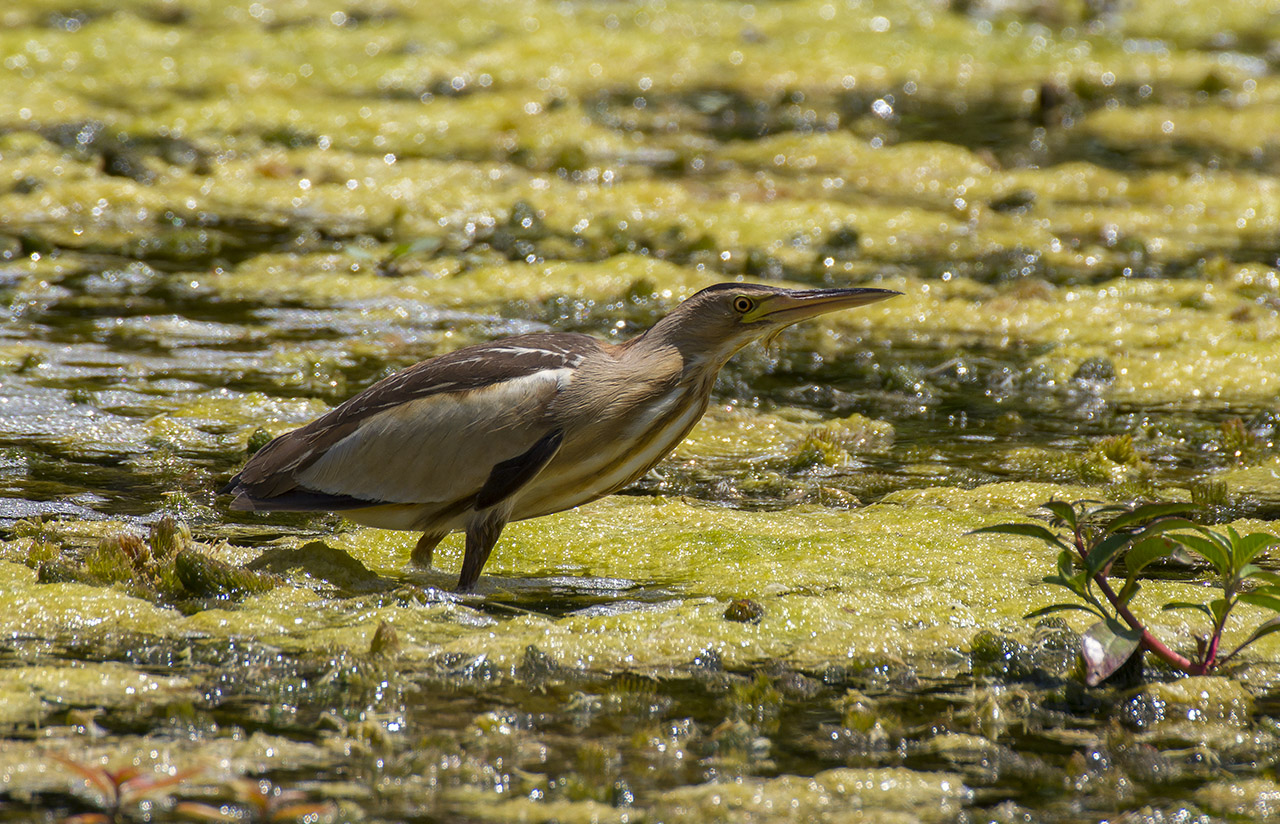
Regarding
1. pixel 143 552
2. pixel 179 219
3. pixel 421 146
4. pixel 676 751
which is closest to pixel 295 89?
pixel 421 146

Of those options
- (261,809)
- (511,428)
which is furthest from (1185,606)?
(261,809)

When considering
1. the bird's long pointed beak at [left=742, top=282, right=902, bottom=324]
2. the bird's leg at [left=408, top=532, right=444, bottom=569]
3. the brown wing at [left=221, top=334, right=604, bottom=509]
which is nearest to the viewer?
A: the brown wing at [left=221, top=334, right=604, bottom=509]

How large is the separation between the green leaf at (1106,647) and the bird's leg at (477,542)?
4.82ft

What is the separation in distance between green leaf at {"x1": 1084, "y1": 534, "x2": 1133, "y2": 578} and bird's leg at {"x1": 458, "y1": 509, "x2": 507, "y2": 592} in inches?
57.6

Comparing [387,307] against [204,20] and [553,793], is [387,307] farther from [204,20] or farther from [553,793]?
[204,20]

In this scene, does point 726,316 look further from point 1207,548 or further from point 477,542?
point 1207,548

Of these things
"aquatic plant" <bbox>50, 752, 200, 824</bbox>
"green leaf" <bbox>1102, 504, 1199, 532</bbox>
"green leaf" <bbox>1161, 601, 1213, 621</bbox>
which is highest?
"green leaf" <bbox>1102, 504, 1199, 532</bbox>

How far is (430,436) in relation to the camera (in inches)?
145

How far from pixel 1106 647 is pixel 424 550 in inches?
72.7

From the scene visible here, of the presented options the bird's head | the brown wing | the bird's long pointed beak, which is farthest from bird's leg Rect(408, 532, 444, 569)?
the bird's long pointed beak

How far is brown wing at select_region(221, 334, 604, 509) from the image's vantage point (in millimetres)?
3623

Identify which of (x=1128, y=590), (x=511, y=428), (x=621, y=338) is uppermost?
(x=621, y=338)

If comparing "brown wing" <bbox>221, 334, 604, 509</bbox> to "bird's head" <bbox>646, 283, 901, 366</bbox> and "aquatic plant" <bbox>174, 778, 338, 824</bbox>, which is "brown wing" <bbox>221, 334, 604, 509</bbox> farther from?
"aquatic plant" <bbox>174, 778, 338, 824</bbox>

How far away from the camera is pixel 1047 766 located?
106 inches
